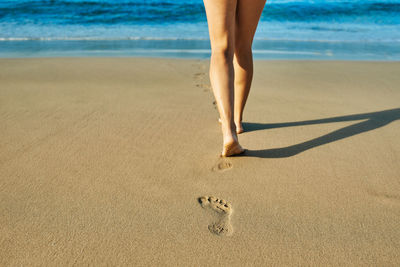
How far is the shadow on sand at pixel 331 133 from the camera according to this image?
72.5 inches

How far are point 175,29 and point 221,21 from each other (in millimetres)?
6965

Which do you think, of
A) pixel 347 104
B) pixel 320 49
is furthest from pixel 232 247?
pixel 320 49

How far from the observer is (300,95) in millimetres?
3002

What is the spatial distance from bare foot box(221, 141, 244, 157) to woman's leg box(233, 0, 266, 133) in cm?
40

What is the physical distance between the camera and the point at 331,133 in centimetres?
212

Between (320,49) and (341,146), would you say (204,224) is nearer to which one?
(341,146)

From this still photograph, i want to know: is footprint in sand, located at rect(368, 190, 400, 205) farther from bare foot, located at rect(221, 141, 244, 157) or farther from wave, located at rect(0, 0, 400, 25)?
wave, located at rect(0, 0, 400, 25)

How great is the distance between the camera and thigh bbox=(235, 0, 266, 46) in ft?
5.85

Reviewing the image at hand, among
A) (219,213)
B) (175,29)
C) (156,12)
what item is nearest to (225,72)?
(219,213)

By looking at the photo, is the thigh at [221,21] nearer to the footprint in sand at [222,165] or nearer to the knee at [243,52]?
the knee at [243,52]

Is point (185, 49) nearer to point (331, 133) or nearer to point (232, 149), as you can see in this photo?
point (331, 133)

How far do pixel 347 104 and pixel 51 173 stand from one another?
221 cm

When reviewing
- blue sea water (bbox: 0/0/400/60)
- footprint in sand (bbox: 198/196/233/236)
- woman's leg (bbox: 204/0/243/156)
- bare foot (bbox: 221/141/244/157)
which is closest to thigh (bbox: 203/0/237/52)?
woman's leg (bbox: 204/0/243/156)

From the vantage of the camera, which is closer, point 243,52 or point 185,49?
point 243,52
